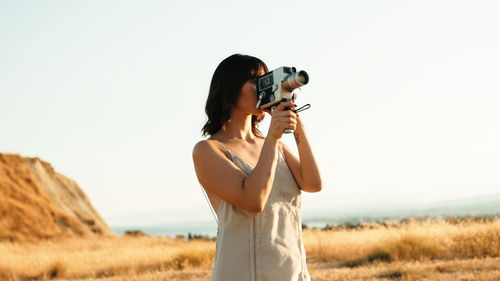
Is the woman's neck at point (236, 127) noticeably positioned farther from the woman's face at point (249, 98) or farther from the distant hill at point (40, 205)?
the distant hill at point (40, 205)

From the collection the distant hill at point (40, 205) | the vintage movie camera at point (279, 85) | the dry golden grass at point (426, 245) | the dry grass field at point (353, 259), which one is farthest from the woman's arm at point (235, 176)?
the distant hill at point (40, 205)

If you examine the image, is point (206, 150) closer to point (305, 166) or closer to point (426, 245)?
point (305, 166)

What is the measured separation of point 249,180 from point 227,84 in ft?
1.43

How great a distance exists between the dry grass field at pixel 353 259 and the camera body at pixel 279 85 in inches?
213

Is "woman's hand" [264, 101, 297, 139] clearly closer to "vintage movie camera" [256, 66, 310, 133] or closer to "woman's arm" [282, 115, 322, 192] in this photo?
"vintage movie camera" [256, 66, 310, 133]

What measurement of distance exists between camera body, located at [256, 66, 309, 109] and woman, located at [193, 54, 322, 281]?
44 mm

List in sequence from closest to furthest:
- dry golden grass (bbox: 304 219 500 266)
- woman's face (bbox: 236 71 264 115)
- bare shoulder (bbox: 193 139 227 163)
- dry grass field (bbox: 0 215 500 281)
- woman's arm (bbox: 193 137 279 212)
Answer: woman's arm (bbox: 193 137 279 212)
bare shoulder (bbox: 193 139 227 163)
woman's face (bbox: 236 71 264 115)
dry grass field (bbox: 0 215 500 281)
dry golden grass (bbox: 304 219 500 266)

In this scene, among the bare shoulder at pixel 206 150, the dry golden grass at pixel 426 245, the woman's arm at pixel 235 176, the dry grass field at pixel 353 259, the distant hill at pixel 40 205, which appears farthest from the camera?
the distant hill at pixel 40 205

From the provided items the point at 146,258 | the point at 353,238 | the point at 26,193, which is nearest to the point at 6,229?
the point at 26,193

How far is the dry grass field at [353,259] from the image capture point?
287 inches

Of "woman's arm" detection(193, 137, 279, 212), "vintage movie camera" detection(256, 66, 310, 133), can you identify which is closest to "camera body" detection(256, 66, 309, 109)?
"vintage movie camera" detection(256, 66, 310, 133)

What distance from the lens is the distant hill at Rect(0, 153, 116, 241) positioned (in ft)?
62.6

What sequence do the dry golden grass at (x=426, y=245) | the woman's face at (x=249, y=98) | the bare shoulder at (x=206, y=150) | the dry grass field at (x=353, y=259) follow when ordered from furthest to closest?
the dry golden grass at (x=426, y=245) < the dry grass field at (x=353, y=259) < the woman's face at (x=249, y=98) < the bare shoulder at (x=206, y=150)

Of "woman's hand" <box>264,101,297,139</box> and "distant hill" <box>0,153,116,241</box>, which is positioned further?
"distant hill" <box>0,153,116,241</box>
